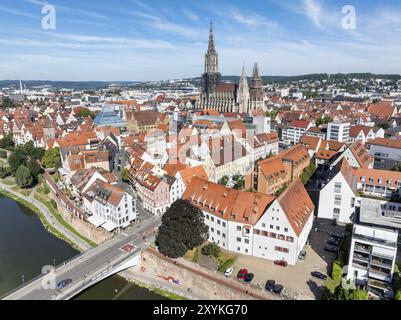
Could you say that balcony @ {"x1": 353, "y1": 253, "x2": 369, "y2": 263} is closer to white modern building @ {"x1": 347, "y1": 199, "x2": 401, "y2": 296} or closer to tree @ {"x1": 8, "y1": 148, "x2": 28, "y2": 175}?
white modern building @ {"x1": 347, "y1": 199, "x2": 401, "y2": 296}

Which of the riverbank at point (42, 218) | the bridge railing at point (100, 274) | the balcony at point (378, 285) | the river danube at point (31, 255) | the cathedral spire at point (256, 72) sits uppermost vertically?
the cathedral spire at point (256, 72)

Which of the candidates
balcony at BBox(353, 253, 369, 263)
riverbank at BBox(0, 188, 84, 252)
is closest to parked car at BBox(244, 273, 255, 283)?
balcony at BBox(353, 253, 369, 263)

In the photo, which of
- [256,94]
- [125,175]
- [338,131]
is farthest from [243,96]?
[125,175]

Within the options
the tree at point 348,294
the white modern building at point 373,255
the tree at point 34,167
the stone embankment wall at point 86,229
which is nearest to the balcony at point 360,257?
the white modern building at point 373,255

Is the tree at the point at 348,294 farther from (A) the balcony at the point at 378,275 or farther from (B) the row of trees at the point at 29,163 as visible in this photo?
(B) the row of trees at the point at 29,163

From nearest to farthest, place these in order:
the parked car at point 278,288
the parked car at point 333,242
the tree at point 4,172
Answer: the parked car at point 278,288 < the parked car at point 333,242 < the tree at point 4,172

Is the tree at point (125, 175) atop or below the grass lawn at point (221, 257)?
atop
